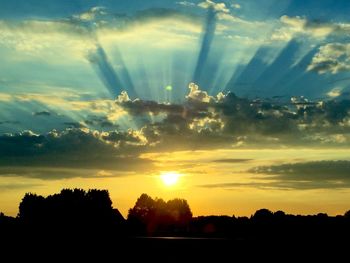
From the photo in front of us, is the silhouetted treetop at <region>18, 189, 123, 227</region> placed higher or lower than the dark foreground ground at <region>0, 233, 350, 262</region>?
higher

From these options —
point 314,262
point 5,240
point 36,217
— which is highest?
point 36,217

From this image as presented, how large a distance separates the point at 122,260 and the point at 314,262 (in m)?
13.5

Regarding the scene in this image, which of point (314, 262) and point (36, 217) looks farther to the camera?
point (36, 217)

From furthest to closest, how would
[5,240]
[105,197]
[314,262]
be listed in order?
[105,197]
[5,240]
[314,262]

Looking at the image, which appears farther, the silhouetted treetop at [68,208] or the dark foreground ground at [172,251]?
the silhouetted treetop at [68,208]

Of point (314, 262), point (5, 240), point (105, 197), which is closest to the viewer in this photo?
point (314, 262)

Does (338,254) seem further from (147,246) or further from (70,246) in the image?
(70,246)

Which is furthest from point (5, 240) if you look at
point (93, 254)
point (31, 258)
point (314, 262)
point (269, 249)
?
point (314, 262)

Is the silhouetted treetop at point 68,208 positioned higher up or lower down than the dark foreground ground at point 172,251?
higher up

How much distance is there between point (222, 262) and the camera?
3700cm

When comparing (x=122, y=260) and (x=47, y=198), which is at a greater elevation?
(x=47, y=198)

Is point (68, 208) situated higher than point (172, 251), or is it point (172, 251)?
point (68, 208)

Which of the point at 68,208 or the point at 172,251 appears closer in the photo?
the point at 172,251

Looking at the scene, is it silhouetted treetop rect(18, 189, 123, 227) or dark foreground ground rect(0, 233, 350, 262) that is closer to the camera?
dark foreground ground rect(0, 233, 350, 262)
